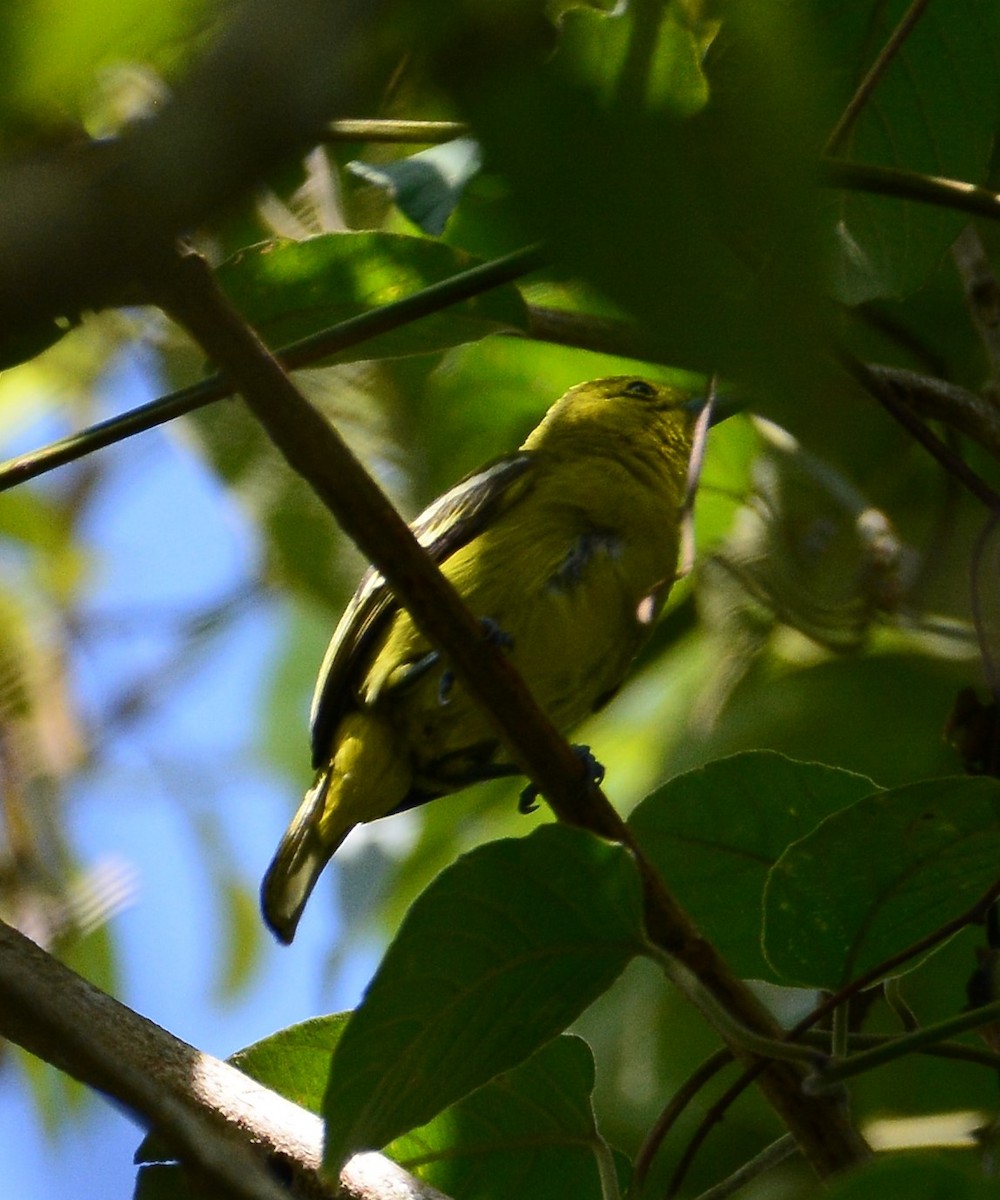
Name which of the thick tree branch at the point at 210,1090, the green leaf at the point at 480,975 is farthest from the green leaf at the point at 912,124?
the thick tree branch at the point at 210,1090

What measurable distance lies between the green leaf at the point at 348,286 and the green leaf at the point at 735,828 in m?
0.75

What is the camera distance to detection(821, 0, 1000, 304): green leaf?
260 centimetres

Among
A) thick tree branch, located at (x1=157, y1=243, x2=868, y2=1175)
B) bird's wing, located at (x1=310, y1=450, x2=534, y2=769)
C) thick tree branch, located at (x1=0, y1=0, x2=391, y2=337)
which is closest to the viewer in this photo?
thick tree branch, located at (x1=0, y1=0, x2=391, y2=337)

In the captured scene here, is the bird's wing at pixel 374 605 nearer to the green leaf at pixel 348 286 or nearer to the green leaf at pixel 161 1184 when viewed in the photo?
the green leaf at pixel 348 286

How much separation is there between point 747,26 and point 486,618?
8.19ft

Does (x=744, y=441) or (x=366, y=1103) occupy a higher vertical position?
(x=744, y=441)

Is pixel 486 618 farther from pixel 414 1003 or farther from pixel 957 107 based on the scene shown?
pixel 414 1003

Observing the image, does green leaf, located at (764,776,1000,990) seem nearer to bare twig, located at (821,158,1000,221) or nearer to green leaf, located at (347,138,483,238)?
bare twig, located at (821,158,1000,221)

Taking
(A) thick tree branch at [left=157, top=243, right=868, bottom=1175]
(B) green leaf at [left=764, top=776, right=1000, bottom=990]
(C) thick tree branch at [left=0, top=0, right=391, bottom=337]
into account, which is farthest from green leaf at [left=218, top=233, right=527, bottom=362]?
(C) thick tree branch at [left=0, top=0, right=391, bottom=337]

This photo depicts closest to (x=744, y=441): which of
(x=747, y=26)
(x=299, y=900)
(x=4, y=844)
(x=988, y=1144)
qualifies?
(x=299, y=900)

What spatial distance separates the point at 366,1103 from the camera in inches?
68.1

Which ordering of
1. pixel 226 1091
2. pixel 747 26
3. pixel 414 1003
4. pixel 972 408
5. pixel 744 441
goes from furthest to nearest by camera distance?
pixel 744 441
pixel 972 408
pixel 226 1091
pixel 414 1003
pixel 747 26

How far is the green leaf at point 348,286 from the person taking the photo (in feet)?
6.95

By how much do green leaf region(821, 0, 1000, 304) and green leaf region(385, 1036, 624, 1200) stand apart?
1388mm
